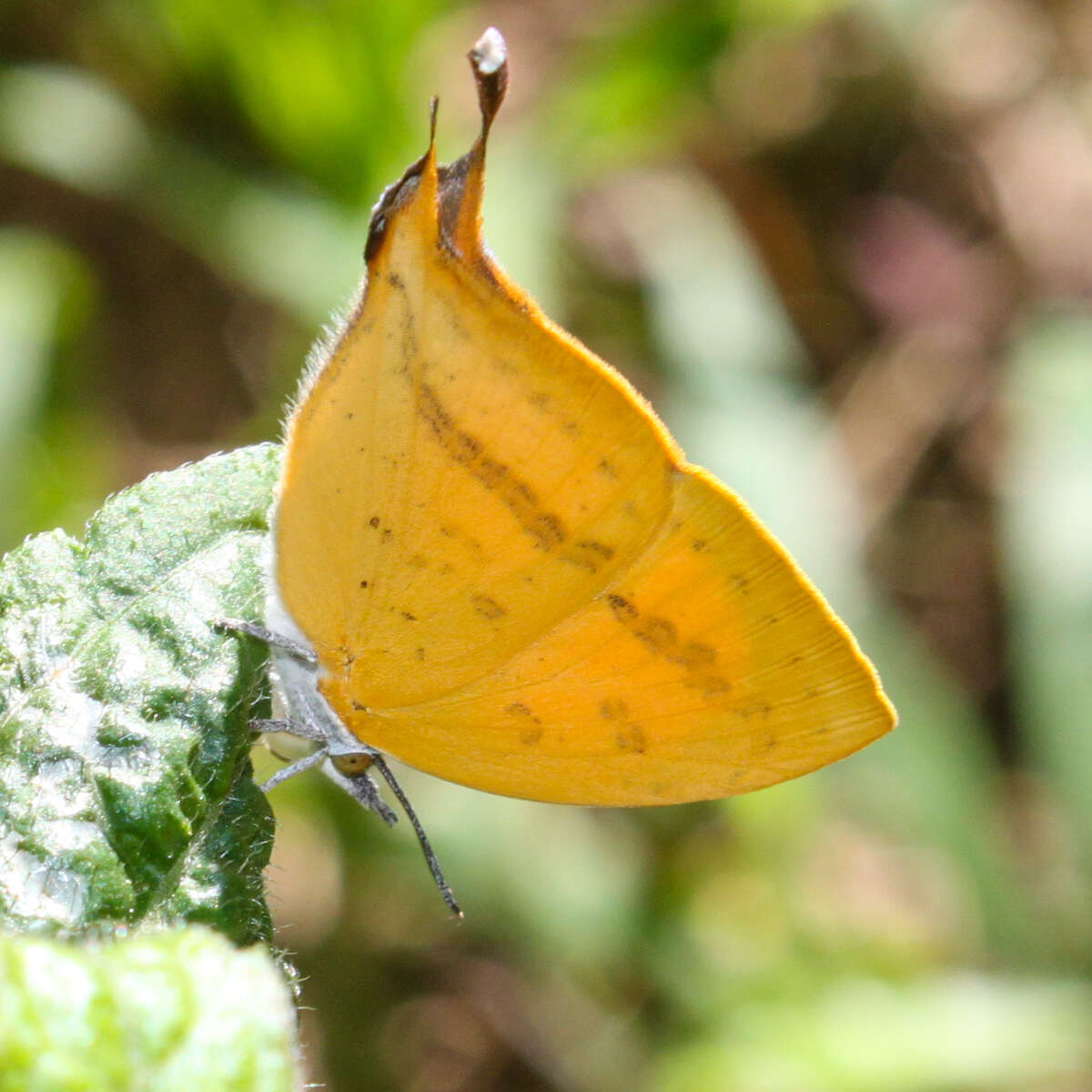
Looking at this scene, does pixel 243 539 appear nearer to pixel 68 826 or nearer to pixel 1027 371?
pixel 68 826

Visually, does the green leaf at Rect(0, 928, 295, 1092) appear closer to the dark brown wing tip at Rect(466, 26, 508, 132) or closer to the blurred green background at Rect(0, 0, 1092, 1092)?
the dark brown wing tip at Rect(466, 26, 508, 132)

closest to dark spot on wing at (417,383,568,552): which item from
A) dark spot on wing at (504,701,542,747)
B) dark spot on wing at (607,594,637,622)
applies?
dark spot on wing at (607,594,637,622)

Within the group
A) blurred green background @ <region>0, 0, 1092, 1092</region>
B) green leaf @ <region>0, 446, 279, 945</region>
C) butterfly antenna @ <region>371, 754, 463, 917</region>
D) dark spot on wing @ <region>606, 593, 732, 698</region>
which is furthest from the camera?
blurred green background @ <region>0, 0, 1092, 1092</region>

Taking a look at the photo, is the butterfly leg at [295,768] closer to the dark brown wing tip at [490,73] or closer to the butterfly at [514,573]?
the butterfly at [514,573]

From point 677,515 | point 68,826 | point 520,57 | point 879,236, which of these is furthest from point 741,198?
point 68,826

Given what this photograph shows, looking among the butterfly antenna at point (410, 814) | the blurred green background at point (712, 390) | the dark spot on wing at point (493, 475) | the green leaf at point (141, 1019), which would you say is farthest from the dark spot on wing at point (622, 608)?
the blurred green background at point (712, 390)

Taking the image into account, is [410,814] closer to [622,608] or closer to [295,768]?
[295,768]
